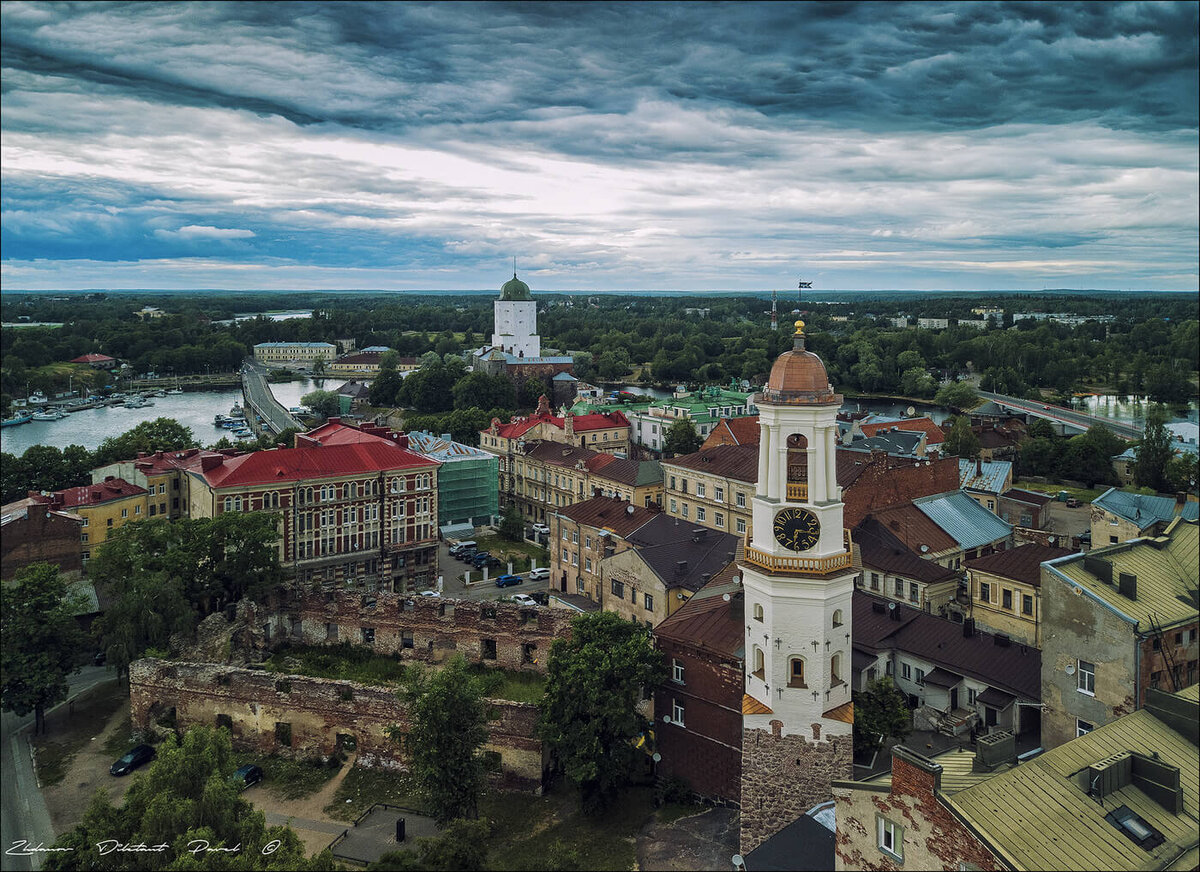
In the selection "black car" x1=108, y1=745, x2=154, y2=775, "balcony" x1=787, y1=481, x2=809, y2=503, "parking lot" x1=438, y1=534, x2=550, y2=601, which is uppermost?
"balcony" x1=787, y1=481, x2=809, y2=503

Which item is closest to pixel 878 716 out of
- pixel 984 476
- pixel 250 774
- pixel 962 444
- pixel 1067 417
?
pixel 250 774

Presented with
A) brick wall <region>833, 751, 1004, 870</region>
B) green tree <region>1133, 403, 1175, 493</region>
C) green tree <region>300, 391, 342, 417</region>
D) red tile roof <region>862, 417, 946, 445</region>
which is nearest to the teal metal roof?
brick wall <region>833, 751, 1004, 870</region>

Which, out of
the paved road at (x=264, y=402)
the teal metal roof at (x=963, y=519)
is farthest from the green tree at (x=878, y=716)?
the paved road at (x=264, y=402)

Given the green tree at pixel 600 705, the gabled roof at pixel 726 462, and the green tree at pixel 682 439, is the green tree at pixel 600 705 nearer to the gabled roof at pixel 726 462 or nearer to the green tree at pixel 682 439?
the gabled roof at pixel 726 462

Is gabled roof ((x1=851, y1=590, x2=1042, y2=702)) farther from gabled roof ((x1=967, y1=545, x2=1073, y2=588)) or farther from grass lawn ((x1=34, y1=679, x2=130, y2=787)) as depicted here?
grass lawn ((x1=34, y1=679, x2=130, y2=787))

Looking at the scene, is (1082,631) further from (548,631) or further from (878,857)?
(548,631)

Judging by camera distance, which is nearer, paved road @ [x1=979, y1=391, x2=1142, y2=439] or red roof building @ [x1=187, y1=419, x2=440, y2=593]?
red roof building @ [x1=187, y1=419, x2=440, y2=593]
